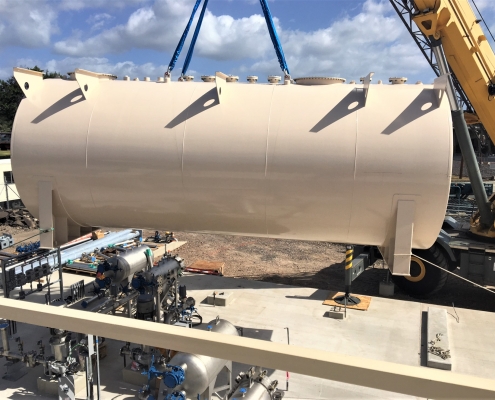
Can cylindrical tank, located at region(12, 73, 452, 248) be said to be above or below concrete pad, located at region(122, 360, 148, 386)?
above

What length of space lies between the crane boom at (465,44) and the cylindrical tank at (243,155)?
228 inches

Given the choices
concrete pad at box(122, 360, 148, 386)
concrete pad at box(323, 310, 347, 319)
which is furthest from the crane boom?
concrete pad at box(122, 360, 148, 386)

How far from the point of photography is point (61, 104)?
204 inches

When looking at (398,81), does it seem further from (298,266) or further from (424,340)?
(298,266)

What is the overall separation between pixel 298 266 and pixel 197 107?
8.88 m

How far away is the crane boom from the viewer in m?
9.38

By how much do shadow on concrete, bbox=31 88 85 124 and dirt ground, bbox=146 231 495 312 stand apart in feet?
25.8

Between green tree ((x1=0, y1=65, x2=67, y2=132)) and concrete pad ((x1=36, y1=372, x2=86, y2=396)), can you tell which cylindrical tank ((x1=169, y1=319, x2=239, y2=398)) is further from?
green tree ((x1=0, y1=65, x2=67, y2=132))

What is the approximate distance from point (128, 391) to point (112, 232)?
9.63 m

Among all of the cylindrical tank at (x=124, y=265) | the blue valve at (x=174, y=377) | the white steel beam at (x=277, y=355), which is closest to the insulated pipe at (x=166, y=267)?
the cylindrical tank at (x=124, y=265)

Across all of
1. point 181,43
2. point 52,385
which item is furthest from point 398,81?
point 181,43

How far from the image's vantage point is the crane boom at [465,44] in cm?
938

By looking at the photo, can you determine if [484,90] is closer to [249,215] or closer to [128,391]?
[249,215]

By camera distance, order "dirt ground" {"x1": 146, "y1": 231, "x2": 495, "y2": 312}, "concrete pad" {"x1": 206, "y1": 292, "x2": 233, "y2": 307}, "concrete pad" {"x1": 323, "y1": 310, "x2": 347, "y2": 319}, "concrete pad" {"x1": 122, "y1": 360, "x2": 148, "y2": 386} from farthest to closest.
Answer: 1. "dirt ground" {"x1": 146, "y1": 231, "x2": 495, "y2": 312}
2. "concrete pad" {"x1": 206, "y1": 292, "x2": 233, "y2": 307}
3. "concrete pad" {"x1": 323, "y1": 310, "x2": 347, "y2": 319}
4. "concrete pad" {"x1": 122, "y1": 360, "x2": 148, "y2": 386}
